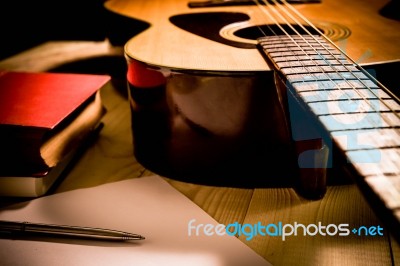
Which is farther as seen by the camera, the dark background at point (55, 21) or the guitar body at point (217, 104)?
the dark background at point (55, 21)

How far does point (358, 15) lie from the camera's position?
896mm

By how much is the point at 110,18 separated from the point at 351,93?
787mm

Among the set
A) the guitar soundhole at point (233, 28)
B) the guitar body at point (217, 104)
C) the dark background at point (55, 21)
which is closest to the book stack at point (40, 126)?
the guitar body at point (217, 104)

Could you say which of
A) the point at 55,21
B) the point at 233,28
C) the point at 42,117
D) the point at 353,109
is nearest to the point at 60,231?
the point at 42,117

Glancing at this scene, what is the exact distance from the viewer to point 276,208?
0.59 meters

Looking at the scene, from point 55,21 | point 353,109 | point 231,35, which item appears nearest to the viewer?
point 353,109

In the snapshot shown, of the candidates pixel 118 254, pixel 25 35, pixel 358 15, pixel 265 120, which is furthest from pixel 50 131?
pixel 25 35

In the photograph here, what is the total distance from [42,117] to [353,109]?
1.65 ft

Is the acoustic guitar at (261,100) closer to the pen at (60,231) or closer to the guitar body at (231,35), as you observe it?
the guitar body at (231,35)

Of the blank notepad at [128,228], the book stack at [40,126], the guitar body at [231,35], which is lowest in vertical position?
the blank notepad at [128,228]

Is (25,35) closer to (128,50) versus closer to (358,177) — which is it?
(128,50)

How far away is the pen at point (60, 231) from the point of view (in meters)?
0.52

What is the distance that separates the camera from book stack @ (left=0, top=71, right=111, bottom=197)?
0.60 metres

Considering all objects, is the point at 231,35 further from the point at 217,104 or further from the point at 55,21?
the point at 55,21
